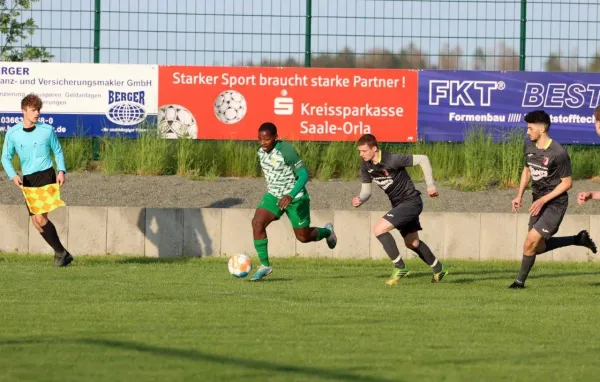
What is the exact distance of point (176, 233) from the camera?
61.7 ft

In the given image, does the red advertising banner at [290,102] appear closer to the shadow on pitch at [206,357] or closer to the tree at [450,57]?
the tree at [450,57]

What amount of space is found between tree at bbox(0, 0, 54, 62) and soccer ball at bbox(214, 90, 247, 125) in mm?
2975

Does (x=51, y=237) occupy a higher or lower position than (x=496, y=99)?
lower

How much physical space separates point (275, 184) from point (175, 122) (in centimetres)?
789

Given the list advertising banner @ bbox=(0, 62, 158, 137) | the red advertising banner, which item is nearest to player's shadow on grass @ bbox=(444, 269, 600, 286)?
the red advertising banner

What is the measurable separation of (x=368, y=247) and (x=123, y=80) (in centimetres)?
583

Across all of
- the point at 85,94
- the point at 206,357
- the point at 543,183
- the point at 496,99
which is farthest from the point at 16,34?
the point at 206,357

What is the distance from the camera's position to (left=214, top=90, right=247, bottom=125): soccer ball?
73.6 feet

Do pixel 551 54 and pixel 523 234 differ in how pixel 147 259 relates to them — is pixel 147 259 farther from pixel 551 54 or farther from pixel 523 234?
pixel 551 54

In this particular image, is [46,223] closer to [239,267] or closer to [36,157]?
[36,157]

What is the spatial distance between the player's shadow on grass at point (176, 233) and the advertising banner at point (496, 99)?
5415 millimetres

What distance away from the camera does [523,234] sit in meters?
19.0

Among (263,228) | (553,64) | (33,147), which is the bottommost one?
(263,228)

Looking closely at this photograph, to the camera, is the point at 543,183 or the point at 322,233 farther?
the point at 322,233
